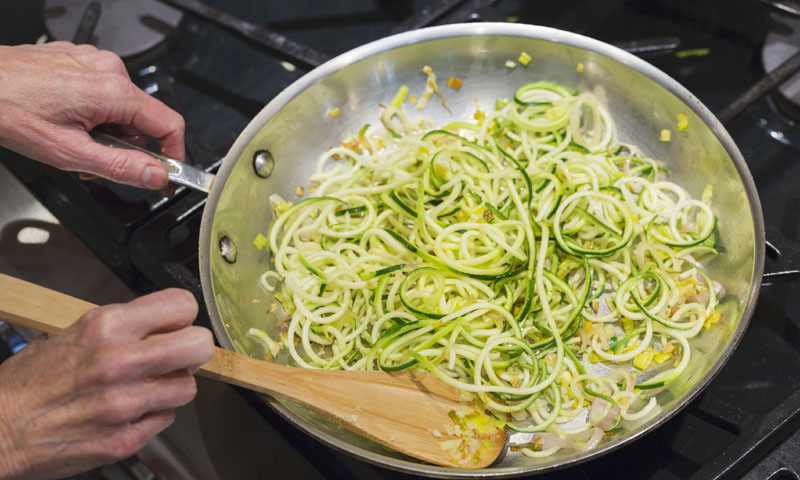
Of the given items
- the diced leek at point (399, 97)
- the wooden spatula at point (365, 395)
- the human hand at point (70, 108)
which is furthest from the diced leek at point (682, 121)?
the human hand at point (70, 108)

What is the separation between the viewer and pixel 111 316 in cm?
126

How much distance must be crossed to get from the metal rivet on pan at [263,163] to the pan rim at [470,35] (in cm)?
8

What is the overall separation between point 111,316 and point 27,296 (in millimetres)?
272

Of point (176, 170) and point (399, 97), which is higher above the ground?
point (399, 97)

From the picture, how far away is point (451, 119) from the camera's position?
2.37 metres

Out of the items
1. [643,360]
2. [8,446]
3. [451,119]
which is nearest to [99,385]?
[8,446]

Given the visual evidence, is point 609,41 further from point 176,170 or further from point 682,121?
point 176,170

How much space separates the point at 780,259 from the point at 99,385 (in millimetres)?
1816

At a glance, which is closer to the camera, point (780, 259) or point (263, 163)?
point (780, 259)

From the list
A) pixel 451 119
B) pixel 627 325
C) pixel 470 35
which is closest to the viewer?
pixel 627 325

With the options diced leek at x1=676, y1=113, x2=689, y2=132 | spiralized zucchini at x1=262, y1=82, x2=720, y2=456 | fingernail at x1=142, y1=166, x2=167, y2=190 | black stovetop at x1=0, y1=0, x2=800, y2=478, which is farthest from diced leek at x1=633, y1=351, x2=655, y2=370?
fingernail at x1=142, y1=166, x2=167, y2=190

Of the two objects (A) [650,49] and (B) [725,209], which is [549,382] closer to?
(B) [725,209]

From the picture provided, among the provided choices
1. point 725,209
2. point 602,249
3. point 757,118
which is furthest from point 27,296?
point 757,118

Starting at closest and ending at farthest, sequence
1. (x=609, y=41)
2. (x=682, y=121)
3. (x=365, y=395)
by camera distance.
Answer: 1. (x=365, y=395)
2. (x=682, y=121)
3. (x=609, y=41)
